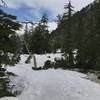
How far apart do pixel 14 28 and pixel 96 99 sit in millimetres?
6275

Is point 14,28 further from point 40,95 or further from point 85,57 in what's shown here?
point 85,57

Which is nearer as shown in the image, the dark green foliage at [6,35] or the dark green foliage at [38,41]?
the dark green foliage at [6,35]

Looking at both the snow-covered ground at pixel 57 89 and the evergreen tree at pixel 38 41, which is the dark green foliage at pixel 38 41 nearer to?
the evergreen tree at pixel 38 41

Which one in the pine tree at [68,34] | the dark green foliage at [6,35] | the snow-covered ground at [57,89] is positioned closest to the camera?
the dark green foliage at [6,35]

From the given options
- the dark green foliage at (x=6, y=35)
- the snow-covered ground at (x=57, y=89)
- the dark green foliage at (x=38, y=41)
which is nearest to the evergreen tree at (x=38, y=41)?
the dark green foliage at (x=38, y=41)

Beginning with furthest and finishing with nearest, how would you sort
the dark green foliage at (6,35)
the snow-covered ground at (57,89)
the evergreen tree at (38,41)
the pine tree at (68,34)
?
the evergreen tree at (38,41) < the pine tree at (68,34) < the snow-covered ground at (57,89) < the dark green foliage at (6,35)

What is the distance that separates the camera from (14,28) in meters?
13.2

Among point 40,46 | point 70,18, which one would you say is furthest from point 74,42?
point 40,46

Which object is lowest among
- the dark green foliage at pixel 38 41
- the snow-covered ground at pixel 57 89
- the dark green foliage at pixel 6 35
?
the snow-covered ground at pixel 57 89

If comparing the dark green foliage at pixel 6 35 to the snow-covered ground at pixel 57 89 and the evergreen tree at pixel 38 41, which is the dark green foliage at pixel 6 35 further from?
the evergreen tree at pixel 38 41

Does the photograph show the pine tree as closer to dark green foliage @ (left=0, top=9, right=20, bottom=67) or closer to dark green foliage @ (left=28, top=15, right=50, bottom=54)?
dark green foliage @ (left=28, top=15, right=50, bottom=54)

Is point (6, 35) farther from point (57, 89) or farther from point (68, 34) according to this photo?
point (68, 34)

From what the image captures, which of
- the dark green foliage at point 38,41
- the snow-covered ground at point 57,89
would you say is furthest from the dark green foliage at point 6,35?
the dark green foliage at point 38,41

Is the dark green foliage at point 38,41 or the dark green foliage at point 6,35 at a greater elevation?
the dark green foliage at point 38,41
